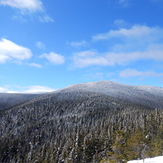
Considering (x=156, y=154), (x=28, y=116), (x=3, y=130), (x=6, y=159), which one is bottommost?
(x=6, y=159)

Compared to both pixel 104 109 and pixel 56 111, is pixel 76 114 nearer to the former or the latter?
pixel 56 111

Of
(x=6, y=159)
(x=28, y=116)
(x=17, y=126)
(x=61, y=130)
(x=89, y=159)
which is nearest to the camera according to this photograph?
(x=89, y=159)

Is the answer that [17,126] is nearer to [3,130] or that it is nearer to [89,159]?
[3,130]

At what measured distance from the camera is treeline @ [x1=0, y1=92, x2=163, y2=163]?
49.6m

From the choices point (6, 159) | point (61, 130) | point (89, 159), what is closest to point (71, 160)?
point (89, 159)

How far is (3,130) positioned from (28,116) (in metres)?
30.7

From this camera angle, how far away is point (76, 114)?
594 feet

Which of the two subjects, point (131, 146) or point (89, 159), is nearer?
point (131, 146)

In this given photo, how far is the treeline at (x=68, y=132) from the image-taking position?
49.6m

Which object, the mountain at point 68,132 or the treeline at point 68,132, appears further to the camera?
the mountain at point 68,132

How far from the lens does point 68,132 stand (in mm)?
136375

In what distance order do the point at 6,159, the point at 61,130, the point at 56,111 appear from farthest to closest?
1. the point at 56,111
2. the point at 61,130
3. the point at 6,159

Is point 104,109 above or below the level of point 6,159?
above

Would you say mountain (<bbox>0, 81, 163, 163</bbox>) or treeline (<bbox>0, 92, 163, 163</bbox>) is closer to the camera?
treeline (<bbox>0, 92, 163, 163</bbox>)
